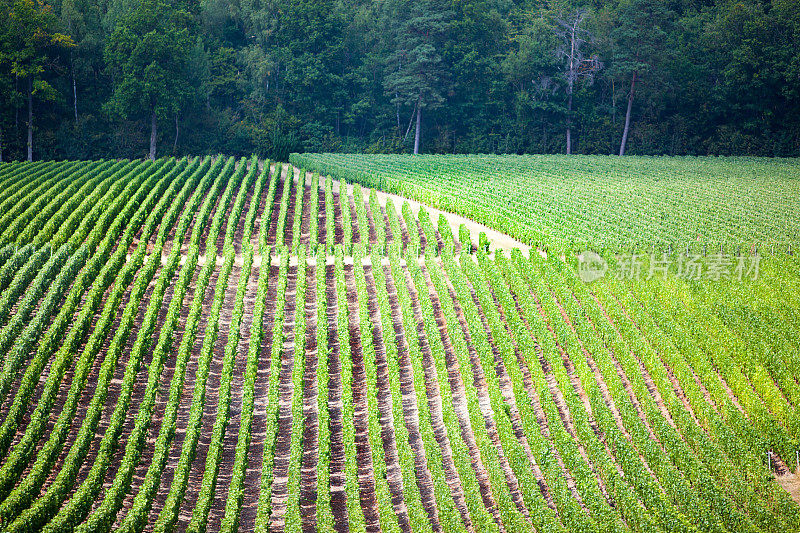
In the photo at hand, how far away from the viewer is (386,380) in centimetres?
2447

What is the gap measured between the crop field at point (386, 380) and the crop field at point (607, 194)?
0.57 m

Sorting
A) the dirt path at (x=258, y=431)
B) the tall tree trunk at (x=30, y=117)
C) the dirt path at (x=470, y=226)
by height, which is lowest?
the dirt path at (x=258, y=431)

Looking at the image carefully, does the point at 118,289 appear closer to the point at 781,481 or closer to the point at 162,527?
the point at 162,527

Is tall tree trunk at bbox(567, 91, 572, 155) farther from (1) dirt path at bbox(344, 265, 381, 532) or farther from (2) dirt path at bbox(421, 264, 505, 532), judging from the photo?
(1) dirt path at bbox(344, 265, 381, 532)

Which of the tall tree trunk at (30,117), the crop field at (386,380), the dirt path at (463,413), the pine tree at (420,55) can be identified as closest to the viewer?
the crop field at (386,380)

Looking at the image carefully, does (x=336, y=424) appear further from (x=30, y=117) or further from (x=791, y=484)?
(x=30, y=117)

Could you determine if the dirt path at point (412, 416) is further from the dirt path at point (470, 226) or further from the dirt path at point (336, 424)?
the dirt path at point (470, 226)

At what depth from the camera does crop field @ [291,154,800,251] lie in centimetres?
3456

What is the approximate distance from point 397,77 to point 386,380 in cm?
5790

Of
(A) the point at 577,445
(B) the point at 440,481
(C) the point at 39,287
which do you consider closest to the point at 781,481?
(A) the point at 577,445

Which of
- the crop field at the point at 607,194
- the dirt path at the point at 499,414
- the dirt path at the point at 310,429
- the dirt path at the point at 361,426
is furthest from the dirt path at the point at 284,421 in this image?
the crop field at the point at 607,194

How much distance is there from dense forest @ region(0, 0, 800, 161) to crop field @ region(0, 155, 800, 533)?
→ 30107 mm

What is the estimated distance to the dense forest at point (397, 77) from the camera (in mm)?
64312

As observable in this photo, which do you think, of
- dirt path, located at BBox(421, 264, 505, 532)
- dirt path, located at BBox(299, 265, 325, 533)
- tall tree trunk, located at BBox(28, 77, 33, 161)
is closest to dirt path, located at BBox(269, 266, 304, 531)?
dirt path, located at BBox(299, 265, 325, 533)
